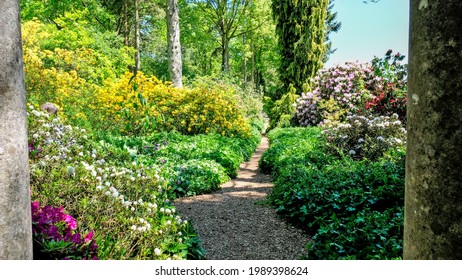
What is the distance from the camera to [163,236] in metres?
3.18

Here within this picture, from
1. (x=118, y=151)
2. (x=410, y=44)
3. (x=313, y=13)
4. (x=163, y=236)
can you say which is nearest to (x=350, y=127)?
(x=118, y=151)

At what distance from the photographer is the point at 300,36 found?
701 inches

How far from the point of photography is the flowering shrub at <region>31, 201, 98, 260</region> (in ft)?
7.24

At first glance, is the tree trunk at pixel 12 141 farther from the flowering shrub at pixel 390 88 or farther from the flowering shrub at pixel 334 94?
the flowering shrub at pixel 334 94

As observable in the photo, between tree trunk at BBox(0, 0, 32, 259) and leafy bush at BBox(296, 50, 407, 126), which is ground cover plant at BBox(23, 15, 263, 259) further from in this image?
leafy bush at BBox(296, 50, 407, 126)

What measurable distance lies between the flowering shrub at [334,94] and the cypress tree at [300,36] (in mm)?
1841

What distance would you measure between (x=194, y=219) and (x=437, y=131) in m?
4.47

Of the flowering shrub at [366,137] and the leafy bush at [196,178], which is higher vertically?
the flowering shrub at [366,137]

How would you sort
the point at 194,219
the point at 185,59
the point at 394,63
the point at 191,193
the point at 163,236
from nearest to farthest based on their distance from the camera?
1. the point at 163,236
2. the point at 194,219
3. the point at 191,193
4. the point at 394,63
5. the point at 185,59

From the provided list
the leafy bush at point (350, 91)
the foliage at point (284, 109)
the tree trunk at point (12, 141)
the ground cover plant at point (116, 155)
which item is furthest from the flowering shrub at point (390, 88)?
the tree trunk at point (12, 141)

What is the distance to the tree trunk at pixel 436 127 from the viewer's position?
Result: 0.94 metres

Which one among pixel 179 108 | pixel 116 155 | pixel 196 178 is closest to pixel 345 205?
pixel 196 178
